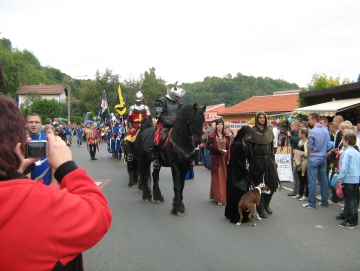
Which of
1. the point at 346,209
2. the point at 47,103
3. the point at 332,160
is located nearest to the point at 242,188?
the point at 346,209

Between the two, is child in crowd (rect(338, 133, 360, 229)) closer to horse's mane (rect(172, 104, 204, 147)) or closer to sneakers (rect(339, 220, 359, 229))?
sneakers (rect(339, 220, 359, 229))

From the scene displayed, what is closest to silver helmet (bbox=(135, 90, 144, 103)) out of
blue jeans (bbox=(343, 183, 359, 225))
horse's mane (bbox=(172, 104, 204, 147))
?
horse's mane (bbox=(172, 104, 204, 147))

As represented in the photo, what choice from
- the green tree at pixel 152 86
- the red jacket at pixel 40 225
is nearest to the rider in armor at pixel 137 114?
the red jacket at pixel 40 225

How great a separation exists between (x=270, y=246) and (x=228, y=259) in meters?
0.89

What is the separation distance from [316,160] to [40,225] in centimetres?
715

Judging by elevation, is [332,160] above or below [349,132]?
below

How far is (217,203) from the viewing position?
7.89 meters

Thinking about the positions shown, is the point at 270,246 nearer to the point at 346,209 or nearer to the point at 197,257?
the point at 197,257

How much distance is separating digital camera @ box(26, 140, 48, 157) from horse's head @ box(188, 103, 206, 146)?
4984 mm

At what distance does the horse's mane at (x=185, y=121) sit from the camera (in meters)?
6.53

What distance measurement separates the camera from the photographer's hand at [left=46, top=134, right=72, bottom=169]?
1606 mm

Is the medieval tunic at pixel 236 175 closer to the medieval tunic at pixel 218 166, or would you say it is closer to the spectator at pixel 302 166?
the medieval tunic at pixel 218 166

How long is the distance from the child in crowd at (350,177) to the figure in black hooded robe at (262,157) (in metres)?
1.29

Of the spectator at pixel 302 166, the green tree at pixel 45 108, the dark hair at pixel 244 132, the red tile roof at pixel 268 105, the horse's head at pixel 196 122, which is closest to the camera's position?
the dark hair at pixel 244 132
